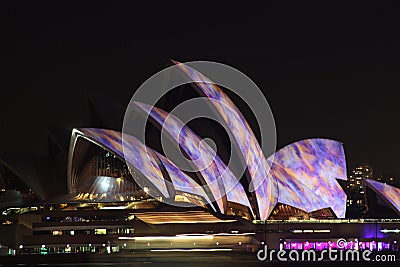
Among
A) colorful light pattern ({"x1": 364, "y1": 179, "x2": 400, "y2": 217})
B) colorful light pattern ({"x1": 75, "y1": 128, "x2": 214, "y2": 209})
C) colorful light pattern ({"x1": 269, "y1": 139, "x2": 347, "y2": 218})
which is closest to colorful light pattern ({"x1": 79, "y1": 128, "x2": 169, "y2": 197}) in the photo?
colorful light pattern ({"x1": 75, "y1": 128, "x2": 214, "y2": 209})

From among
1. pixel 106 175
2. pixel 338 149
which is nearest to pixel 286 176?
pixel 338 149

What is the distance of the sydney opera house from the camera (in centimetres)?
4772

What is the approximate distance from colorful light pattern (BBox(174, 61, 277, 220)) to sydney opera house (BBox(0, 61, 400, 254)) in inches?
2.4

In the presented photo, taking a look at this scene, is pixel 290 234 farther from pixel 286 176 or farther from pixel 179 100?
pixel 179 100

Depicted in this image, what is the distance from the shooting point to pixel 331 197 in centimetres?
5228

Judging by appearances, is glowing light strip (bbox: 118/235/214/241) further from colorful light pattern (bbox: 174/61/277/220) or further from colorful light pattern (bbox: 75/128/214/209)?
colorful light pattern (bbox: 174/61/277/220)

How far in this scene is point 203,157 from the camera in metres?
48.2

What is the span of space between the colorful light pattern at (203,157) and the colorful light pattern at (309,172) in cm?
276

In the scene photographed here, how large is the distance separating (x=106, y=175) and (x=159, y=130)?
5.98 meters

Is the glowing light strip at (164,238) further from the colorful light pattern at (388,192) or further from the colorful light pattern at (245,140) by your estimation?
the colorful light pattern at (388,192)

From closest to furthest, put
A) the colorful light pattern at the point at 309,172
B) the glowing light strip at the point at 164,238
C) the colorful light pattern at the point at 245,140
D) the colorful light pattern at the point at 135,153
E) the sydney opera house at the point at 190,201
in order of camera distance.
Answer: the colorful light pattern at the point at 245,140, the glowing light strip at the point at 164,238, the sydney opera house at the point at 190,201, the colorful light pattern at the point at 135,153, the colorful light pattern at the point at 309,172

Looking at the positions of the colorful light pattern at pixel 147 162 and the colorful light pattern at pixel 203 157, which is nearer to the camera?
the colorful light pattern at pixel 203 157

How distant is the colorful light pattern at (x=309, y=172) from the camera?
50.5 metres

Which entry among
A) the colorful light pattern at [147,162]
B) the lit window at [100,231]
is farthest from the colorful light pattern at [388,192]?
the lit window at [100,231]
